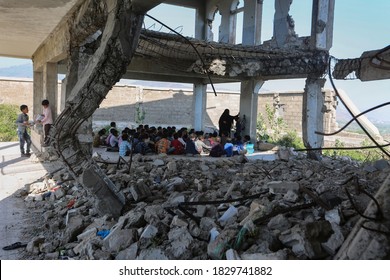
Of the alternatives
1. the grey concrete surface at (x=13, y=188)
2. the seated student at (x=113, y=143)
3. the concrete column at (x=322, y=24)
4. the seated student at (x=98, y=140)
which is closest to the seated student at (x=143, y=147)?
the seated student at (x=113, y=143)

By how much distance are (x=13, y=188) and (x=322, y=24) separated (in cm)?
986

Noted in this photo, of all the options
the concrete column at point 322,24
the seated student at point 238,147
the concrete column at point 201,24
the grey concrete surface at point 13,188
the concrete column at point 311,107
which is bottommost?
the grey concrete surface at point 13,188

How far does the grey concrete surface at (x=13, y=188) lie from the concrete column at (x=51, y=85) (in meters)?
1.58

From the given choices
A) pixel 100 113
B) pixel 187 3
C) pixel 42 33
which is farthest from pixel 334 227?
pixel 100 113

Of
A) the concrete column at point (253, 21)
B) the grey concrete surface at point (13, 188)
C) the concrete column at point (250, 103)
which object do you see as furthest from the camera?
the concrete column at point (250, 103)

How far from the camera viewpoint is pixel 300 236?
2615mm

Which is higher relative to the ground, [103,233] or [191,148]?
[191,148]

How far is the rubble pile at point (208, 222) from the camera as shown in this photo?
8.96ft

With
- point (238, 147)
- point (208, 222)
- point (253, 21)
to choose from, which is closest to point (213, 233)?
point (208, 222)

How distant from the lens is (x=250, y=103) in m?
14.0

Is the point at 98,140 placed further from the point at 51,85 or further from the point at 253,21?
the point at 253,21

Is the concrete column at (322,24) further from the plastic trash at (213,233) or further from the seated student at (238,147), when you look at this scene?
the plastic trash at (213,233)

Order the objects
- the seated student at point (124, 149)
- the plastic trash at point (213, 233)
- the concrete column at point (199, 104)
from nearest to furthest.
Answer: the plastic trash at point (213, 233)
the seated student at point (124, 149)
the concrete column at point (199, 104)

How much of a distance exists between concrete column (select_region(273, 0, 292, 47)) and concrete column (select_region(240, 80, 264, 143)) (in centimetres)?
211
